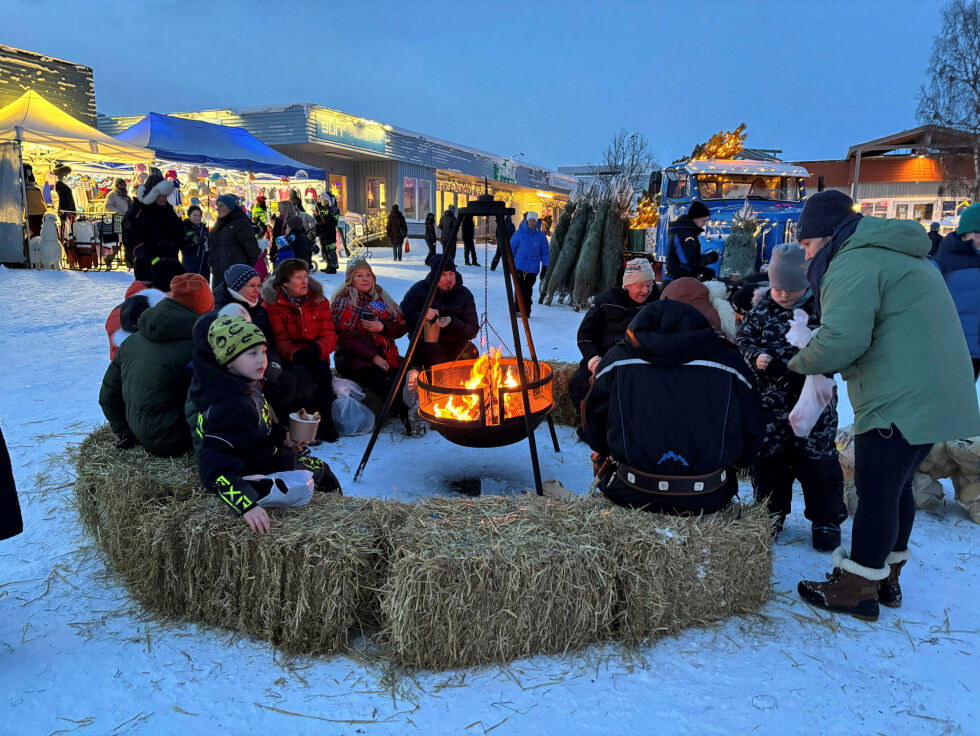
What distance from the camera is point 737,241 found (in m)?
10.1

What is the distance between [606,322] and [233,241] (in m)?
5.82

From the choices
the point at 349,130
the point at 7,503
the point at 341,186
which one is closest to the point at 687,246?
the point at 7,503

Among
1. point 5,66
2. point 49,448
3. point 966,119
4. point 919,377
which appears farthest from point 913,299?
point 966,119

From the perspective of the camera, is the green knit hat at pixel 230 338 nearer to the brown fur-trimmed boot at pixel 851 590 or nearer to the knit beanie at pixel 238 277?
the knit beanie at pixel 238 277

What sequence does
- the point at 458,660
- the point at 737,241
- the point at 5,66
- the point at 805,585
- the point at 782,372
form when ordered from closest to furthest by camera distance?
the point at 458,660 < the point at 805,585 < the point at 782,372 < the point at 737,241 < the point at 5,66

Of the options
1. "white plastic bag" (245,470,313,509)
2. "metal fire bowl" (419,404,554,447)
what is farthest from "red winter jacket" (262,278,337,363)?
"white plastic bag" (245,470,313,509)

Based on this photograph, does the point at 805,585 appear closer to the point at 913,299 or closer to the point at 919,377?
the point at 919,377

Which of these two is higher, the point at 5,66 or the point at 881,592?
the point at 5,66

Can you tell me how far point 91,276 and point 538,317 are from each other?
8.66 m

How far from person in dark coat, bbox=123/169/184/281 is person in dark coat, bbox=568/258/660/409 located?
6232 millimetres

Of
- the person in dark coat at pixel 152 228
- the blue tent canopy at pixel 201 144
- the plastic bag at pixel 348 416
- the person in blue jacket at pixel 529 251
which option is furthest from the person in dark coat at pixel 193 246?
the plastic bag at pixel 348 416

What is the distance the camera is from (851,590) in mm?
2730

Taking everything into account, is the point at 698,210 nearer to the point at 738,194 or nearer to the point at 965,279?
the point at 965,279

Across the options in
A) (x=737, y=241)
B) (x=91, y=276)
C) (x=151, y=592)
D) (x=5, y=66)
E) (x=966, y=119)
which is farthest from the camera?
(x=966, y=119)
